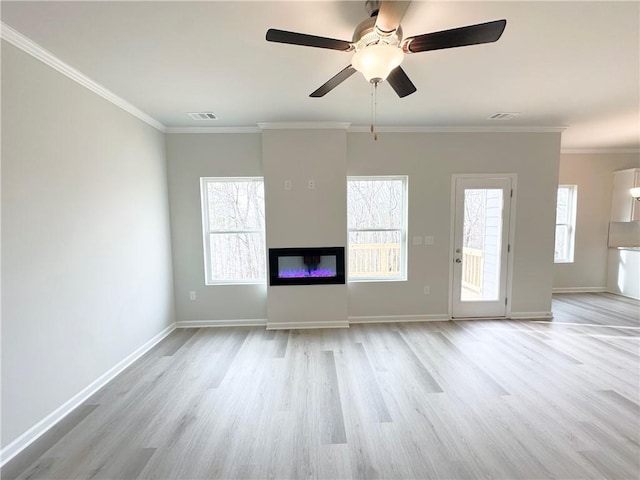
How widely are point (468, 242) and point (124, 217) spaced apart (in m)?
4.36

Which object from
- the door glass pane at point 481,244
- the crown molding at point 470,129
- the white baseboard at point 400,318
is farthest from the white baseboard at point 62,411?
the door glass pane at point 481,244

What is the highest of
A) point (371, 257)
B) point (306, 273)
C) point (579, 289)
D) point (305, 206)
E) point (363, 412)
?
point (305, 206)

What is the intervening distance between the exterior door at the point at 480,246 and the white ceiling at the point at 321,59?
99 cm

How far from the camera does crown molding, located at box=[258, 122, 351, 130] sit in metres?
3.49

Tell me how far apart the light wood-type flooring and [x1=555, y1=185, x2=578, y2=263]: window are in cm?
A: 234

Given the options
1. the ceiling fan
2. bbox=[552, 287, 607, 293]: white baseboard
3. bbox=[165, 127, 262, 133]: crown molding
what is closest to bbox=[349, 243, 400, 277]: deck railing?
bbox=[165, 127, 262, 133]: crown molding

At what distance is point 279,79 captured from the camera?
7.73 ft

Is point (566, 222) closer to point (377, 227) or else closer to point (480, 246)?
point (480, 246)

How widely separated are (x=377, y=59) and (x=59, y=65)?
238 cm

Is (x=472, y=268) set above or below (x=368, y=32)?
below

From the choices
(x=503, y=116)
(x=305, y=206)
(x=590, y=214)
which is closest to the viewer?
(x=503, y=116)

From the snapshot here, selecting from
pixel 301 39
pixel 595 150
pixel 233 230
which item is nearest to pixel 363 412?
pixel 301 39

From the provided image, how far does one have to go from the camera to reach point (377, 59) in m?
1.46

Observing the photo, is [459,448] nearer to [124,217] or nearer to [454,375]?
[454,375]
